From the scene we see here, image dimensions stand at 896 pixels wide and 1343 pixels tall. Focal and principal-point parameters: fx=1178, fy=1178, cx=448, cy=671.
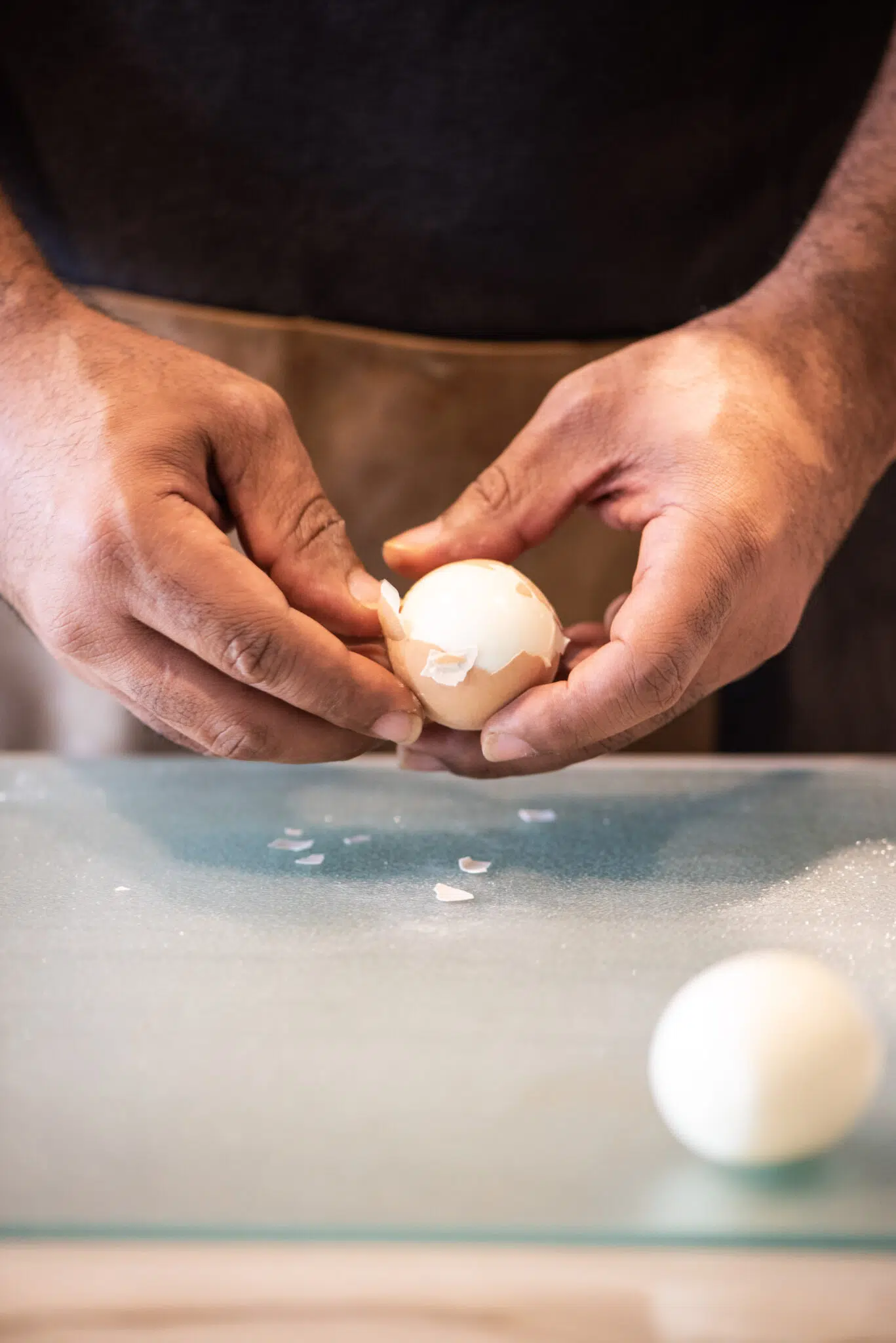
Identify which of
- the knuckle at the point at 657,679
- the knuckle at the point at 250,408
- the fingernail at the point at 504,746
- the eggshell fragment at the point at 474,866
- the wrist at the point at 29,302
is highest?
the wrist at the point at 29,302

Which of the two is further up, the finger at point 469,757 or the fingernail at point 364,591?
the fingernail at point 364,591

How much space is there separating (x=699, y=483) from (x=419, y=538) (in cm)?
26

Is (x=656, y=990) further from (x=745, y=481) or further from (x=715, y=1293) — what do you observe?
(x=745, y=481)

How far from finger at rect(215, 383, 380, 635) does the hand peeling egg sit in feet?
0.13

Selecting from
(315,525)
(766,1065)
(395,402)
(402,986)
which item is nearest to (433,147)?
(395,402)

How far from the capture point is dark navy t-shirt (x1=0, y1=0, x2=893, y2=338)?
1.40 meters

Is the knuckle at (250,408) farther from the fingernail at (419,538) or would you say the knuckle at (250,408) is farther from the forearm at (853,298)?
the forearm at (853,298)

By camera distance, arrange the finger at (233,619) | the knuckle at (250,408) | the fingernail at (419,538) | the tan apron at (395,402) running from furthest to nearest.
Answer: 1. the tan apron at (395,402)
2. the fingernail at (419,538)
3. the knuckle at (250,408)
4. the finger at (233,619)

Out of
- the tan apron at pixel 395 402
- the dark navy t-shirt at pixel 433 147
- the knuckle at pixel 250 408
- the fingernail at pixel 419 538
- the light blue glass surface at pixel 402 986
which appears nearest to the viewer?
the light blue glass surface at pixel 402 986

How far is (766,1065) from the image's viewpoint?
605mm

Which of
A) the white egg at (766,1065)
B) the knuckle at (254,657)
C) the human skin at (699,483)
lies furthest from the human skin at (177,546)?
the white egg at (766,1065)

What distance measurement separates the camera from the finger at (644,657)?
3.06 feet

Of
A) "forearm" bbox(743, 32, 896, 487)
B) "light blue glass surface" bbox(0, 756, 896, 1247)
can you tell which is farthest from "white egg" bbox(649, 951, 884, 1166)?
"forearm" bbox(743, 32, 896, 487)

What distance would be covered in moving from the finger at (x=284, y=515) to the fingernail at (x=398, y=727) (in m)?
0.10
